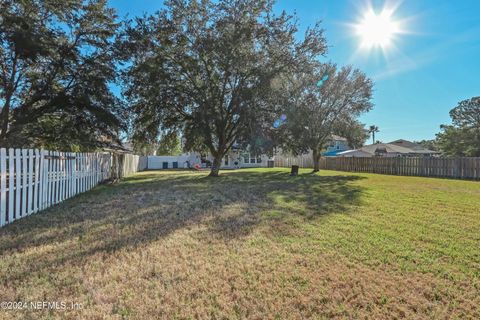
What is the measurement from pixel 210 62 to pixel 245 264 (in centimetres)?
1334

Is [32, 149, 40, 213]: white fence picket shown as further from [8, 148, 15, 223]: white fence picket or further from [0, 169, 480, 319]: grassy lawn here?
[8, 148, 15, 223]: white fence picket

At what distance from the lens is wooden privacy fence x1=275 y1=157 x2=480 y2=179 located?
15141 mm

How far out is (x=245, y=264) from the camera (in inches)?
127

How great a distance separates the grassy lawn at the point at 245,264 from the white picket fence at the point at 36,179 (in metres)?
0.40

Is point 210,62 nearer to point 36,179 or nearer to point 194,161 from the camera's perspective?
point 36,179

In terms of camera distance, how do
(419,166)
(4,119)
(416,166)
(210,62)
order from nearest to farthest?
(4,119) → (210,62) → (419,166) → (416,166)

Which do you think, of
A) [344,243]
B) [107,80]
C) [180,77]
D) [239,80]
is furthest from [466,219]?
[107,80]

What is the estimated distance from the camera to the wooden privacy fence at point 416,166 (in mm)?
15141

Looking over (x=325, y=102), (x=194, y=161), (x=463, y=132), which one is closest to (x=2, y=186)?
(x=325, y=102)

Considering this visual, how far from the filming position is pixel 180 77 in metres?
15.2

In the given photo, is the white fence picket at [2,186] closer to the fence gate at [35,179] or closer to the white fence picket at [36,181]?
the fence gate at [35,179]

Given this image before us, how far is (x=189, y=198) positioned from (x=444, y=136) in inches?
1374

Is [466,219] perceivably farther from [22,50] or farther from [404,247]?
[22,50]

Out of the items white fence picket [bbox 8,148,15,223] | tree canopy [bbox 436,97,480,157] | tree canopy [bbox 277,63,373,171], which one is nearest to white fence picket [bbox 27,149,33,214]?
white fence picket [bbox 8,148,15,223]
